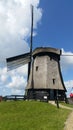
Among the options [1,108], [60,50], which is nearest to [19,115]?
[1,108]

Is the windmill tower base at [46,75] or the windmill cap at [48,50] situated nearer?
the windmill tower base at [46,75]

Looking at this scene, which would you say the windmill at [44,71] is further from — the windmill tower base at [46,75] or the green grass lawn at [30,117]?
the green grass lawn at [30,117]

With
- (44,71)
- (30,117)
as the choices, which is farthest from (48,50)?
(30,117)

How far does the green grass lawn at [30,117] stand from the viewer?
23734mm

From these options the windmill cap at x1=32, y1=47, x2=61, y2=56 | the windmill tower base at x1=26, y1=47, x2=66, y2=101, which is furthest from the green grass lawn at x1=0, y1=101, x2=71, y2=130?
the windmill cap at x1=32, y1=47, x2=61, y2=56

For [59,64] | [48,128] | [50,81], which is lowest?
[48,128]

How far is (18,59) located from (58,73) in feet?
22.5

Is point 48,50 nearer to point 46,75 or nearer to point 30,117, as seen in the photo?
point 46,75

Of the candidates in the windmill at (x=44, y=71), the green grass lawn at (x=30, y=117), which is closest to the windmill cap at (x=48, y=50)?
the windmill at (x=44, y=71)

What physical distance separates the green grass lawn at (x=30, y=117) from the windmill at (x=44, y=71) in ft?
43.7

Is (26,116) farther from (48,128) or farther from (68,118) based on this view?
(48,128)

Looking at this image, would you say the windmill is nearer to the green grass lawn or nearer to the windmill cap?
the windmill cap

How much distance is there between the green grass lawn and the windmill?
43.7 feet

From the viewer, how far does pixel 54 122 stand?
24578 millimetres
